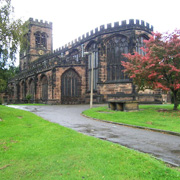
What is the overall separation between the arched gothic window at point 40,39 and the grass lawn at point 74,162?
56.6 meters

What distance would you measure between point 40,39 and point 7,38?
49.1 meters

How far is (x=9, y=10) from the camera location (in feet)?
39.8

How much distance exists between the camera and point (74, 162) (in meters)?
4.31

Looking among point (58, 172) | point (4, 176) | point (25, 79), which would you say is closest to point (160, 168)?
point (58, 172)

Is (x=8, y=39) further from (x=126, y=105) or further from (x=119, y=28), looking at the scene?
(x=119, y=28)

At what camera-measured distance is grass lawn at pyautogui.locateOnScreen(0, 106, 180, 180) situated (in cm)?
373

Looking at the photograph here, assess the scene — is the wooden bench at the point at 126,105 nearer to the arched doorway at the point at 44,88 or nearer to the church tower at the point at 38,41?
the arched doorway at the point at 44,88

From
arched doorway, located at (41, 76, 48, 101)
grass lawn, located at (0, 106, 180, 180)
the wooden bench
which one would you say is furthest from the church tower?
grass lawn, located at (0, 106, 180, 180)

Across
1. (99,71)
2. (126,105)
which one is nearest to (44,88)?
(99,71)

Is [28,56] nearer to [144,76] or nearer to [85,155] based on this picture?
[144,76]

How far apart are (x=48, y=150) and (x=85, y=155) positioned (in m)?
1.07

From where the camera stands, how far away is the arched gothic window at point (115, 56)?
1164 inches

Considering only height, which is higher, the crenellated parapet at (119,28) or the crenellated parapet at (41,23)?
the crenellated parapet at (41,23)

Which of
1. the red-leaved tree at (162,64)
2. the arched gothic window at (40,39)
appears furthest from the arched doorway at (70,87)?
the arched gothic window at (40,39)
